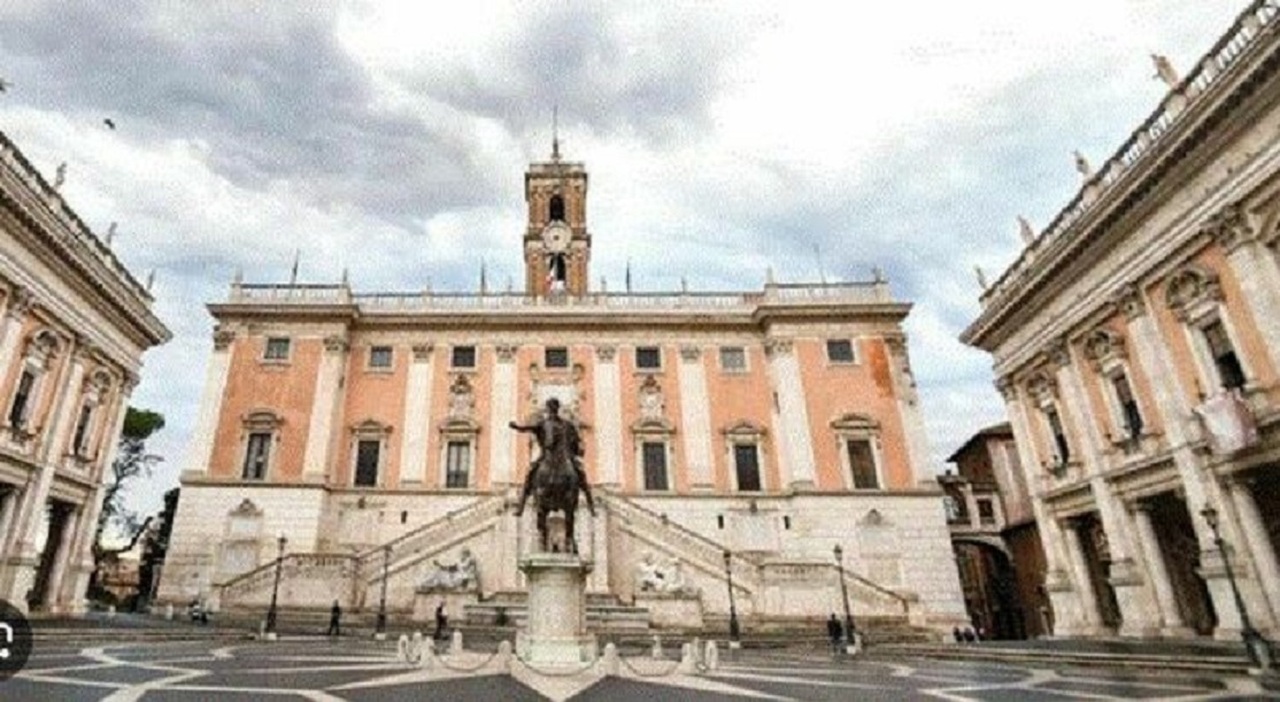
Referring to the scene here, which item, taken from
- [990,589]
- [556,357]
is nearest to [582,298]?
[556,357]

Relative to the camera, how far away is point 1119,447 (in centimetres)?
1947

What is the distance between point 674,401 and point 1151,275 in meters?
19.0

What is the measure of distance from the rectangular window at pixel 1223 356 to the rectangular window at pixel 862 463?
14.7 meters

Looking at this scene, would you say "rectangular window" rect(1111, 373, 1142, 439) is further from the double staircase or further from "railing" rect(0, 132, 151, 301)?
"railing" rect(0, 132, 151, 301)

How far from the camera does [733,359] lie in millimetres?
32969

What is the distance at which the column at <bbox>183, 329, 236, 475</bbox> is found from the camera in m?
28.6

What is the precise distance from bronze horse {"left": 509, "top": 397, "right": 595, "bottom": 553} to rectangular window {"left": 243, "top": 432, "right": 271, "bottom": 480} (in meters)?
22.3

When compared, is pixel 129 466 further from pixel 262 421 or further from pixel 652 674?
pixel 652 674

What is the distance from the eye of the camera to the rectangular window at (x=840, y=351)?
32031mm

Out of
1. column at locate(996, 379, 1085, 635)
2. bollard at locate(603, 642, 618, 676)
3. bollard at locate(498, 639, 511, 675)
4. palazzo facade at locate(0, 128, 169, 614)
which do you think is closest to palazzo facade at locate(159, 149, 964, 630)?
palazzo facade at locate(0, 128, 169, 614)

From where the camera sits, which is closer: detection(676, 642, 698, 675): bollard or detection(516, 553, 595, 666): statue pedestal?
detection(516, 553, 595, 666): statue pedestal

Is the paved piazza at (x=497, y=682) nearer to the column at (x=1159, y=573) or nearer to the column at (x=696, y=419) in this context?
the column at (x=1159, y=573)

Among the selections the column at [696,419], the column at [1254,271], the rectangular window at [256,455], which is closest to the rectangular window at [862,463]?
the column at [696,419]

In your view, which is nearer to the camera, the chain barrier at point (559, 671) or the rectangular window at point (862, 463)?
the chain barrier at point (559, 671)
